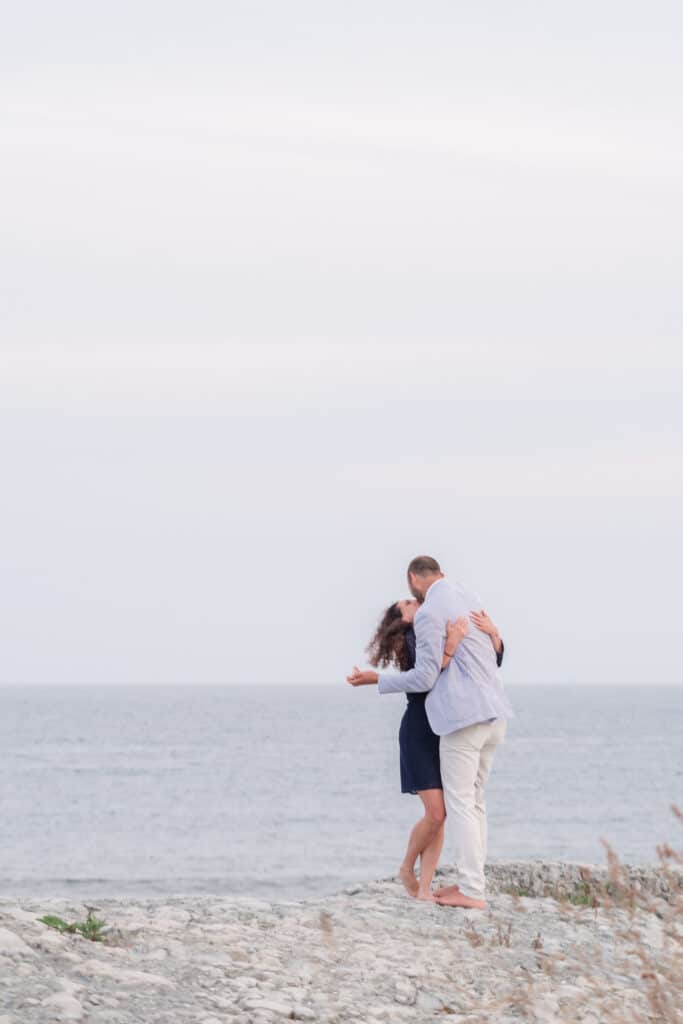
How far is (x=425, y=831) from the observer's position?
9.75 meters

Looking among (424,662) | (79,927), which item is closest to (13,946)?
(79,927)

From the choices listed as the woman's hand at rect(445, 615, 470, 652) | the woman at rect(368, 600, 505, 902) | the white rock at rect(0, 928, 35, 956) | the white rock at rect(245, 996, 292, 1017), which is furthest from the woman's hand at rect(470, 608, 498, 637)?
the white rock at rect(0, 928, 35, 956)

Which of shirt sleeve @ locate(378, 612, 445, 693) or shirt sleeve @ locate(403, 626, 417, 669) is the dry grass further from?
shirt sleeve @ locate(403, 626, 417, 669)

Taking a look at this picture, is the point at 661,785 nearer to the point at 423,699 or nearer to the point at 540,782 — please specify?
the point at 540,782

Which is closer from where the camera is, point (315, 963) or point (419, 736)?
point (315, 963)

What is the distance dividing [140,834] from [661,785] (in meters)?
32.0

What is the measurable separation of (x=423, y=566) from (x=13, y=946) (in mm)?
3916

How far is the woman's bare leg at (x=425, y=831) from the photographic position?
970 cm

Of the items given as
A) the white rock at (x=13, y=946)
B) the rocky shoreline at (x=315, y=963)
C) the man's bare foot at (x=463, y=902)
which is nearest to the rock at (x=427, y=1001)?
the rocky shoreline at (x=315, y=963)

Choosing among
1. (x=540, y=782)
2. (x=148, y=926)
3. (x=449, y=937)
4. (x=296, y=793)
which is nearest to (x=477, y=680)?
(x=449, y=937)

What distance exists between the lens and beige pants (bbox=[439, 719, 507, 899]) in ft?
31.0

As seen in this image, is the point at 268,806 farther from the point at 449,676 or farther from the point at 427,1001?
the point at 427,1001

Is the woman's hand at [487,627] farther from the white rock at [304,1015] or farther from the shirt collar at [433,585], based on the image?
the white rock at [304,1015]

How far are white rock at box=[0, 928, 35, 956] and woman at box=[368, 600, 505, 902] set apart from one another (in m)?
3.19
